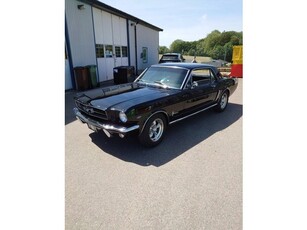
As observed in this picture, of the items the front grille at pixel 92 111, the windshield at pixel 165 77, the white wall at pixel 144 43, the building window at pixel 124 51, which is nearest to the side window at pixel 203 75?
the windshield at pixel 165 77

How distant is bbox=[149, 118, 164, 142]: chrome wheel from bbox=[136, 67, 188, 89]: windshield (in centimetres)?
92

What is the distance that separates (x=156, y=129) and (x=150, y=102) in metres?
0.64

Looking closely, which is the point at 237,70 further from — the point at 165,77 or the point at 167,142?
the point at 167,142

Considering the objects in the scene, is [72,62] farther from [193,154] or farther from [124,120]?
[193,154]

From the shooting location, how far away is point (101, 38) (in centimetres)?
1105

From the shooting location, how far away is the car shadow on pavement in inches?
139

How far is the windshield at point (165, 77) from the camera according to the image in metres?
4.42

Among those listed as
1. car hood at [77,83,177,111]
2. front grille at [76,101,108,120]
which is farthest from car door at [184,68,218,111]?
front grille at [76,101,108,120]

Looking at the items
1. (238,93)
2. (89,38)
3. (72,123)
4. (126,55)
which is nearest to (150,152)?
(72,123)

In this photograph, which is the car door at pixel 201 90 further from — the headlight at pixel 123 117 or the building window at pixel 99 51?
the building window at pixel 99 51

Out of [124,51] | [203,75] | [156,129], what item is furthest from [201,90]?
[124,51]

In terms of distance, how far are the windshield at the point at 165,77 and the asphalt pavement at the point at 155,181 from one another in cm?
112
